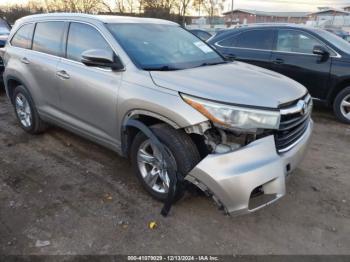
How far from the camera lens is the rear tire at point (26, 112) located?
4738 millimetres

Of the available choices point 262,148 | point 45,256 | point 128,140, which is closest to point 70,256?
point 45,256

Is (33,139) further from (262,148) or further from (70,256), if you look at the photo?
(262,148)

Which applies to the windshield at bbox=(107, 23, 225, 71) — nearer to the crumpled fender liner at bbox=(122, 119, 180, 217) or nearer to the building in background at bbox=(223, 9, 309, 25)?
the crumpled fender liner at bbox=(122, 119, 180, 217)

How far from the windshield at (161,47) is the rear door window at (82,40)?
6.9 inches

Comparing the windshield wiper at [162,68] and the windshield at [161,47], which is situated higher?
the windshield at [161,47]

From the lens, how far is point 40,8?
115 feet

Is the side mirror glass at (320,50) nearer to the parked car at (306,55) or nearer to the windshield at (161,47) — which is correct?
the parked car at (306,55)

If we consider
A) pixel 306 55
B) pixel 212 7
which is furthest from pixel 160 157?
pixel 212 7

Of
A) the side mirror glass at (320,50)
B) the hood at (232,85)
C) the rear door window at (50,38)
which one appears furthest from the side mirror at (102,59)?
the side mirror glass at (320,50)

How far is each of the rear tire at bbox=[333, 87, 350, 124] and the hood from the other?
273 centimetres

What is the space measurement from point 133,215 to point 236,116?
1.36 m

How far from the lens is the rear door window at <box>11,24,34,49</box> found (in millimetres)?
4597

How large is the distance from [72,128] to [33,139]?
122 cm

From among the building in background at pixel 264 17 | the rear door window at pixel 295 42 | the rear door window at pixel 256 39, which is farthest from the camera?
the building in background at pixel 264 17
